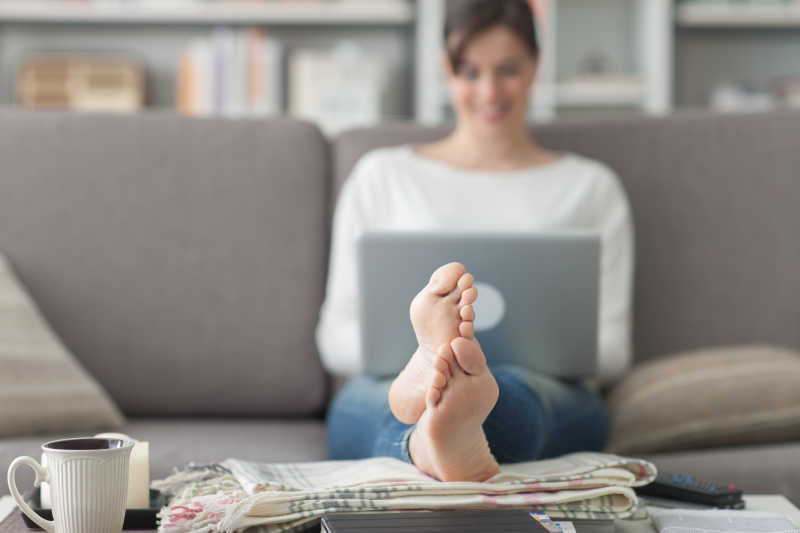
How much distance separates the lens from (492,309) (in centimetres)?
110

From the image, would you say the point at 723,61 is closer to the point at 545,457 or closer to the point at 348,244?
the point at 348,244

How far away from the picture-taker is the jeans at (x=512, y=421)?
89 cm

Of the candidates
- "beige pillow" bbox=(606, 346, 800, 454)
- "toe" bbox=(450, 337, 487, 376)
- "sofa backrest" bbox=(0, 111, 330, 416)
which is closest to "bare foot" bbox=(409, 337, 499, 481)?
"toe" bbox=(450, 337, 487, 376)

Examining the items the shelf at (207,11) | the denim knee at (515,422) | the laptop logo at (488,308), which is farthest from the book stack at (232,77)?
the denim knee at (515,422)

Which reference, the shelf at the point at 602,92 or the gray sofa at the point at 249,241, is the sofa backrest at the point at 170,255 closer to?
the gray sofa at the point at 249,241

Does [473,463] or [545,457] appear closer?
[473,463]

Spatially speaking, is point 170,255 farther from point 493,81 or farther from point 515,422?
point 515,422

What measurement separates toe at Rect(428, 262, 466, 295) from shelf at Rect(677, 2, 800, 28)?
8.06 feet

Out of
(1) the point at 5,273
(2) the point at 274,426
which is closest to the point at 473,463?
(2) the point at 274,426

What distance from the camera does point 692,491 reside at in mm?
860

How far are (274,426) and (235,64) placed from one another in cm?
171

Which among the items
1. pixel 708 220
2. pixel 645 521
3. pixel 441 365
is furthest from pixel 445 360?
pixel 708 220

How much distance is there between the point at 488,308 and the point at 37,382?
2.31 feet

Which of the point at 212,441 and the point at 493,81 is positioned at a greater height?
the point at 493,81
